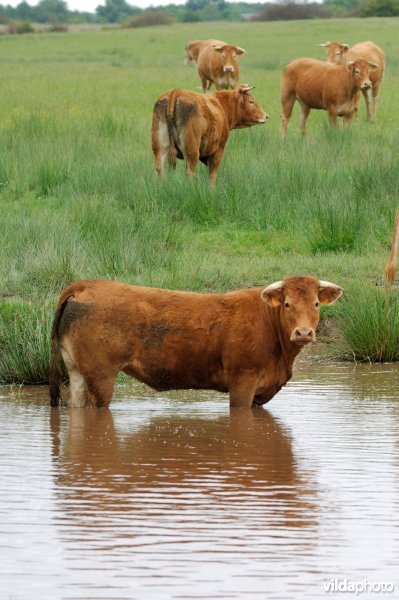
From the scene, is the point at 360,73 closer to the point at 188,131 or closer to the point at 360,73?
the point at 360,73

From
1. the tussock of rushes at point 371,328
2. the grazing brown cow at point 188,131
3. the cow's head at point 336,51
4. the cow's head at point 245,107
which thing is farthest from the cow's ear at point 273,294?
the cow's head at point 336,51

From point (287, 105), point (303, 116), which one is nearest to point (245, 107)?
point (303, 116)

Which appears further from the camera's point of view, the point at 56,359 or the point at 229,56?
the point at 229,56

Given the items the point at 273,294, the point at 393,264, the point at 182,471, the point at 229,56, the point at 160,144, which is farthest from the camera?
the point at 229,56

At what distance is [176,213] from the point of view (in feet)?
43.5

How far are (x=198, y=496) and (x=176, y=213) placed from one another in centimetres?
781

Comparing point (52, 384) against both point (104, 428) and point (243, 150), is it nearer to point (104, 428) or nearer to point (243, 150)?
point (104, 428)

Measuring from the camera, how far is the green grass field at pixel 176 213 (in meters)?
10.6

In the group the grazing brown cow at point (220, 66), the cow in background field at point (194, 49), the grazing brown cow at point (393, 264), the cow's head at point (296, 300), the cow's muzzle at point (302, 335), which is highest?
the cow's head at point (296, 300)

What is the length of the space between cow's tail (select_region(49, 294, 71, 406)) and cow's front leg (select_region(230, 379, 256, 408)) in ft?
3.23

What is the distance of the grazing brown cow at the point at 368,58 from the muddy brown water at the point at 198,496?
15.5 meters

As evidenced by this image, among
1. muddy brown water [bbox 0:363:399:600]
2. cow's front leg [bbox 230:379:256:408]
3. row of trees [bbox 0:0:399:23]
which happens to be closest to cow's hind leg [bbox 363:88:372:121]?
muddy brown water [bbox 0:363:399:600]

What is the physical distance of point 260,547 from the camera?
488cm

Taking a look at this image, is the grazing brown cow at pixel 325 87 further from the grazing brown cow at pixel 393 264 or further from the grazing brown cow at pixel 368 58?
the grazing brown cow at pixel 393 264
